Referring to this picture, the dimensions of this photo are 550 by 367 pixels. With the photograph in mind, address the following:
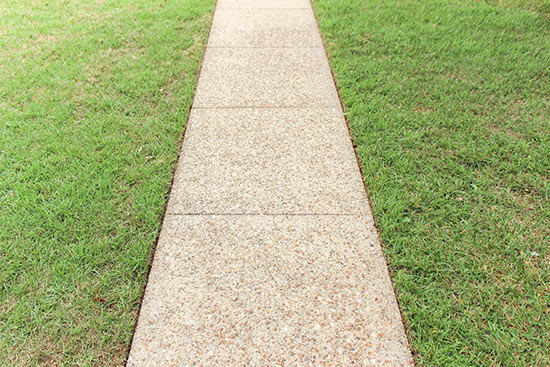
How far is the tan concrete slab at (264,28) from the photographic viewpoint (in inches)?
211

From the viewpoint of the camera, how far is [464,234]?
9.07ft

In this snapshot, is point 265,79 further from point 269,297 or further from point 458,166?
point 269,297

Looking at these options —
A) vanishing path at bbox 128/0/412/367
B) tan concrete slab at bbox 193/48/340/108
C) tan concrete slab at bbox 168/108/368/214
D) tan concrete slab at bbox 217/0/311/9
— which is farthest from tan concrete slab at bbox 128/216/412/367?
tan concrete slab at bbox 217/0/311/9

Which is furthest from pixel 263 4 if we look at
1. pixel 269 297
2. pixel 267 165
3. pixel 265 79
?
pixel 269 297

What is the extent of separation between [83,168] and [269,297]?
202cm

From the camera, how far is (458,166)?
3.30 m

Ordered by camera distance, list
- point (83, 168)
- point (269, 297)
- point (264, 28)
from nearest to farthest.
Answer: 1. point (269, 297)
2. point (83, 168)
3. point (264, 28)

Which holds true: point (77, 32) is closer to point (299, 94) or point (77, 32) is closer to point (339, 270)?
point (299, 94)

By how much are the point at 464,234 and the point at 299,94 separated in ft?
7.68

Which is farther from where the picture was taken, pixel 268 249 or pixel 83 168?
pixel 83 168

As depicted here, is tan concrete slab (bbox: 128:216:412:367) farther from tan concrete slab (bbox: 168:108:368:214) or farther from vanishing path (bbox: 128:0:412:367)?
tan concrete slab (bbox: 168:108:368:214)

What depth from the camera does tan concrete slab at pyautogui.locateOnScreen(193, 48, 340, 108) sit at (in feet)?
13.7

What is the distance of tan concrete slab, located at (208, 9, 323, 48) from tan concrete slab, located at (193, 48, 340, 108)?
243 mm

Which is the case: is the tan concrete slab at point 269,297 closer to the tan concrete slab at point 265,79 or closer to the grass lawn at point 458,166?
the grass lawn at point 458,166
